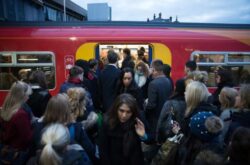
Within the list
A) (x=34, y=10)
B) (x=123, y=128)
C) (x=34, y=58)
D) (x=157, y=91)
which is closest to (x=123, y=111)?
(x=123, y=128)

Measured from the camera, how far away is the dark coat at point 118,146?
2910 millimetres

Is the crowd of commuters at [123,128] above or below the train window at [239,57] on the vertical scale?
below

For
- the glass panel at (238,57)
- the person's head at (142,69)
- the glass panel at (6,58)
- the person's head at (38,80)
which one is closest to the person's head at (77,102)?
the person's head at (38,80)

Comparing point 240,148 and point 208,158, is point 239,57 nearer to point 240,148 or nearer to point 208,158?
point 208,158

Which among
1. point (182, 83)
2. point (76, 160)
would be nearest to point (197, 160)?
point (76, 160)

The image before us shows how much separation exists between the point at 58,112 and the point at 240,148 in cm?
159

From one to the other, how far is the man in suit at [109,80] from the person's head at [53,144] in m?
2.61

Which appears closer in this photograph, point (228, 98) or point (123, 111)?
point (123, 111)

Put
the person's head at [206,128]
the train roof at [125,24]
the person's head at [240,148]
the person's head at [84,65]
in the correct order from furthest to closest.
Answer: the train roof at [125,24]
the person's head at [84,65]
the person's head at [206,128]
the person's head at [240,148]

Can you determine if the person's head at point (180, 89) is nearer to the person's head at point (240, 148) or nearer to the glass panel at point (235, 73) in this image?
the person's head at point (240, 148)

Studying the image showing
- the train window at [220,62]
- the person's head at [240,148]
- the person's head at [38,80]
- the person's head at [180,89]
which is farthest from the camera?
the train window at [220,62]

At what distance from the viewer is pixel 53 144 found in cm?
211

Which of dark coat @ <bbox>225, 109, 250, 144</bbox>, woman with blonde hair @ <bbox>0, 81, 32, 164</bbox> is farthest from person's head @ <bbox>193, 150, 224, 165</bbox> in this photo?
woman with blonde hair @ <bbox>0, 81, 32, 164</bbox>

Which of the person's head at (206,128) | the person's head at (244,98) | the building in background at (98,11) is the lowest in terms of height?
the person's head at (206,128)
